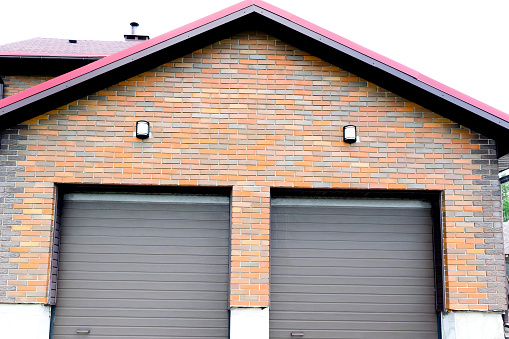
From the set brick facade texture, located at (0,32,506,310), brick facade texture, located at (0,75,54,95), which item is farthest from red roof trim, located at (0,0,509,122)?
brick facade texture, located at (0,75,54,95)

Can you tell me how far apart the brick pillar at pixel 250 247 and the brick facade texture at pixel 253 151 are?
0.5 inches

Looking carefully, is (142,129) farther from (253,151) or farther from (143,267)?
(143,267)

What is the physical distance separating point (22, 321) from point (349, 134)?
4.97 meters

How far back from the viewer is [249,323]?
23.0 feet

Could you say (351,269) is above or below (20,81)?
below

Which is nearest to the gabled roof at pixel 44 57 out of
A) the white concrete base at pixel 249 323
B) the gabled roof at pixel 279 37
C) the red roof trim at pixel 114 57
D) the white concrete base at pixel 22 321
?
the gabled roof at pixel 279 37

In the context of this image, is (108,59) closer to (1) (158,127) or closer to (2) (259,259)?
(1) (158,127)

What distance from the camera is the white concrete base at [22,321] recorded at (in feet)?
22.5

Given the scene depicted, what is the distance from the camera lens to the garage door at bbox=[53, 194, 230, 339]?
291 inches

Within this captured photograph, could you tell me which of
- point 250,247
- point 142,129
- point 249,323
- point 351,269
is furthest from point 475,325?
point 142,129

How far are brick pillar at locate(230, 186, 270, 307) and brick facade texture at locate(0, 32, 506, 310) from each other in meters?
0.01

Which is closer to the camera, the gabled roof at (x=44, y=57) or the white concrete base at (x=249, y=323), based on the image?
the white concrete base at (x=249, y=323)

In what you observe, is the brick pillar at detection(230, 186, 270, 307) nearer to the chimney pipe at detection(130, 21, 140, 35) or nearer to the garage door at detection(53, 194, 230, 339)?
the garage door at detection(53, 194, 230, 339)

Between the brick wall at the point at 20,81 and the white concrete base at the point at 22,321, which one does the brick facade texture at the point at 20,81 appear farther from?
the white concrete base at the point at 22,321
